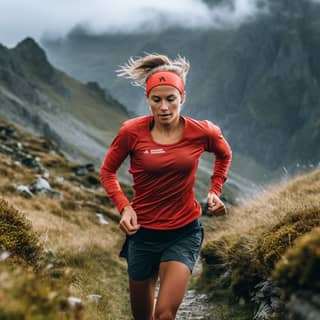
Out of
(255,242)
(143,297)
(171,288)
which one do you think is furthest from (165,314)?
(255,242)

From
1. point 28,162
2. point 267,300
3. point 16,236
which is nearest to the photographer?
point 16,236

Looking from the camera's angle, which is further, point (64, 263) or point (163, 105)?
point (64, 263)

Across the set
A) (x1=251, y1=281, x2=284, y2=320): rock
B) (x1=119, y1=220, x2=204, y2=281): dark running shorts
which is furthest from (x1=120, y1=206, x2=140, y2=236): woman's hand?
(x1=251, y1=281, x2=284, y2=320): rock

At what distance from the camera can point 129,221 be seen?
5.79 metres

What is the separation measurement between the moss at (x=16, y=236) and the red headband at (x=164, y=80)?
236 cm

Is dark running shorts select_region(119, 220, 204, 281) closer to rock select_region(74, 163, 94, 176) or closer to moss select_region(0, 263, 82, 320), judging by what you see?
moss select_region(0, 263, 82, 320)

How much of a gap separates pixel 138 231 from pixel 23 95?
565ft

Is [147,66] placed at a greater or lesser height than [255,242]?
greater

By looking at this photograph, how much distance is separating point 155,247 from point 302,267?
11.3 feet

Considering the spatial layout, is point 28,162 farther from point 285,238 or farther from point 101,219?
point 285,238

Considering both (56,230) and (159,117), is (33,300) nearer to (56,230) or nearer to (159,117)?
(159,117)

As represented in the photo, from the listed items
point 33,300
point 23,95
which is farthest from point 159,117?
point 23,95

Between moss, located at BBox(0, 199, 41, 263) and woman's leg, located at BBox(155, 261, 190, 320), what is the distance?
5.14 feet

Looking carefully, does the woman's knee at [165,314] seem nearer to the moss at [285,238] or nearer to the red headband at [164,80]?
the moss at [285,238]
